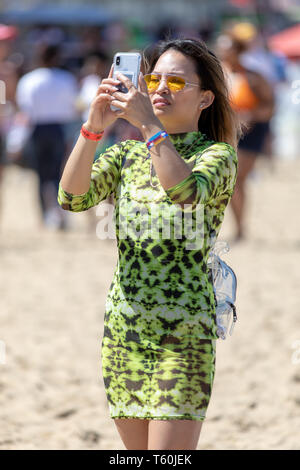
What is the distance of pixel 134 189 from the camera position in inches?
90.0

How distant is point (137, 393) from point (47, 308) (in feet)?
12.7

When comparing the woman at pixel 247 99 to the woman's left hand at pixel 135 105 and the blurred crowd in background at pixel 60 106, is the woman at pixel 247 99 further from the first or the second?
the woman's left hand at pixel 135 105

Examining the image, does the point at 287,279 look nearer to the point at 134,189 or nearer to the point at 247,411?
the point at 247,411

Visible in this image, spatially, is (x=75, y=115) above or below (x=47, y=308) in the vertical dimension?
above

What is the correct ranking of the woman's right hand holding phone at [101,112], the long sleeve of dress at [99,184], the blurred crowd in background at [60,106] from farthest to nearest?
the blurred crowd in background at [60,106] < the long sleeve of dress at [99,184] < the woman's right hand holding phone at [101,112]

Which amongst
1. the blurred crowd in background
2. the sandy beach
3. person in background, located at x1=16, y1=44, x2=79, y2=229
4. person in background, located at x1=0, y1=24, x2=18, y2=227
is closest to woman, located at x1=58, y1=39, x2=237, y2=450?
the sandy beach

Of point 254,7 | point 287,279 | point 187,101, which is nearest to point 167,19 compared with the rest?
point 254,7

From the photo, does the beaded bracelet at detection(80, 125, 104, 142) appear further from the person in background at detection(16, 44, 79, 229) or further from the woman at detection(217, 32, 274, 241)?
the person in background at detection(16, 44, 79, 229)

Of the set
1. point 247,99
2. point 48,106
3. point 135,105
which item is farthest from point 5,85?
point 135,105

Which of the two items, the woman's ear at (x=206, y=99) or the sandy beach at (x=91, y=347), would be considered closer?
the woman's ear at (x=206, y=99)

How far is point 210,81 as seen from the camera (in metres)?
2.38

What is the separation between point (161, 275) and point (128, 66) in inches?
22.8

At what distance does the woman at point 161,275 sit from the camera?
87.3 inches

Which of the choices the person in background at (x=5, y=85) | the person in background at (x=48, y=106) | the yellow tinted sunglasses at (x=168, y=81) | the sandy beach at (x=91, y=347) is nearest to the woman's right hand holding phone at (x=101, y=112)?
the yellow tinted sunglasses at (x=168, y=81)
